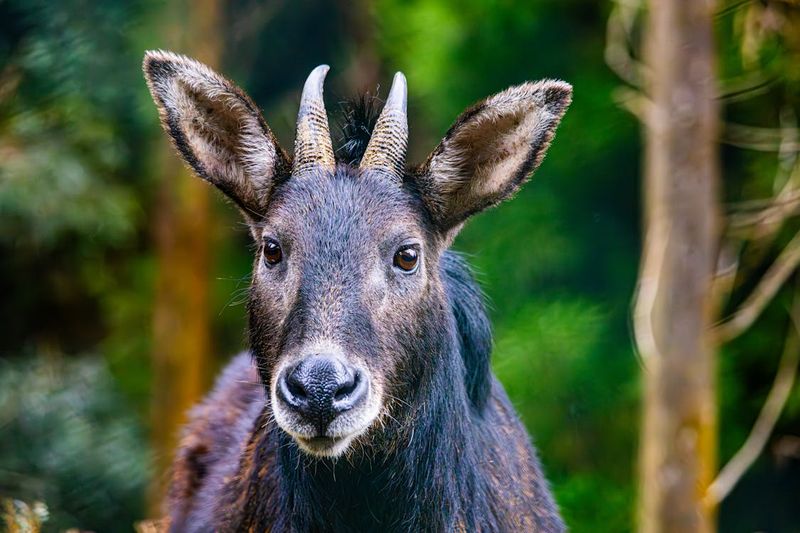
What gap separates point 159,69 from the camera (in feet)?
17.7

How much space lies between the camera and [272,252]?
5.11m

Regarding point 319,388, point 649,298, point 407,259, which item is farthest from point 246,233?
point 319,388

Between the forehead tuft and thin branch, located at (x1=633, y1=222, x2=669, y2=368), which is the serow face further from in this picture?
thin branch, located at (x1=633, y1=222, x2=669, y2=368)

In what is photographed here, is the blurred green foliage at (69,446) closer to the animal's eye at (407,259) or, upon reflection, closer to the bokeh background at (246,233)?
the bokeh background at (246,233)

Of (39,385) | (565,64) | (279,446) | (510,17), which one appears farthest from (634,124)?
(279,446)

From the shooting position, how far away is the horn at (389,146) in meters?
5.30

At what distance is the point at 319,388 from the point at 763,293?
5837mm

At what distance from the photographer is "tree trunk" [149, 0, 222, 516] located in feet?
47.9

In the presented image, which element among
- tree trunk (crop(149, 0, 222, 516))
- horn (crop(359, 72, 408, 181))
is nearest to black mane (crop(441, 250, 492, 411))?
horn (crop(359, 72, 408, 181))

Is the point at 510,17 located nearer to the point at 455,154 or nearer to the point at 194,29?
the point at 194,29

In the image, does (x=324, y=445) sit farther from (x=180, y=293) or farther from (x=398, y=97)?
(x=180, y=293)

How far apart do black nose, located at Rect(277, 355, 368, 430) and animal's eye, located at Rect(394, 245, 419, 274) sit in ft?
2.22

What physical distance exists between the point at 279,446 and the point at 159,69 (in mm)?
1779

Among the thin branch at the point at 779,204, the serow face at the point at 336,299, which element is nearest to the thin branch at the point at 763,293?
the thin branch at the point at 779,204
